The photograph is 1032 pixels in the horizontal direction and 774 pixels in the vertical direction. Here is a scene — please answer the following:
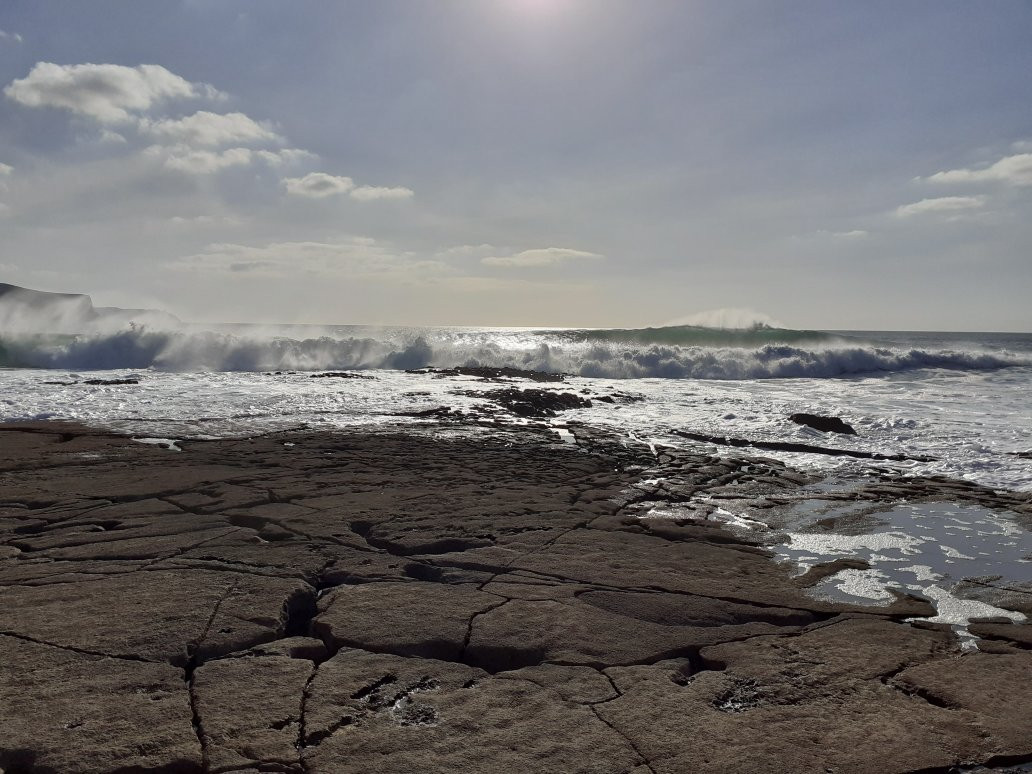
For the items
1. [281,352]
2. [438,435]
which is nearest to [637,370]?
[281,352]

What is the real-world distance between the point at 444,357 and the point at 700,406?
45.2 ft

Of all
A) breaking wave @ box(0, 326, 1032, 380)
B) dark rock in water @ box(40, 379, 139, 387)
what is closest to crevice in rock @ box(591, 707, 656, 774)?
dark rock in water @ box(40, 379, 139, 387)

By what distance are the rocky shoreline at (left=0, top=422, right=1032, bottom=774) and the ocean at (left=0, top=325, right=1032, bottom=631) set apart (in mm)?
787

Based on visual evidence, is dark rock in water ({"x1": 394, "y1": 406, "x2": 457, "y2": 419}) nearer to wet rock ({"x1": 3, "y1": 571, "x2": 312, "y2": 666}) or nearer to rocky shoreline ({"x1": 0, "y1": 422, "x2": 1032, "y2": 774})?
rocky shoreline ({"x1": 0, "y1": 422, "x2": 1032, "y2": 774})

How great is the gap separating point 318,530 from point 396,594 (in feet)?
4.24

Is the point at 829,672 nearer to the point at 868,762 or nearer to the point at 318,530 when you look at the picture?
the point at 868,762

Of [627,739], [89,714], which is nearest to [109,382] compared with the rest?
[89,714]

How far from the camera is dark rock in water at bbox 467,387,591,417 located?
36.4 ft

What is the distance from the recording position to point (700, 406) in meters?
12.0

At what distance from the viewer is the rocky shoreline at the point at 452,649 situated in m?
2.16

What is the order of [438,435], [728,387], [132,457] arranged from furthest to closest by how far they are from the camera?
[728,387]
[438,435]
[132,457]

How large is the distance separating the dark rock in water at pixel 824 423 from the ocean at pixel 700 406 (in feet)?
0.62

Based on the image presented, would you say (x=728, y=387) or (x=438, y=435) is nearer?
(x=438, y=435)

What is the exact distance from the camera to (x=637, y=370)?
21922 millimetres
